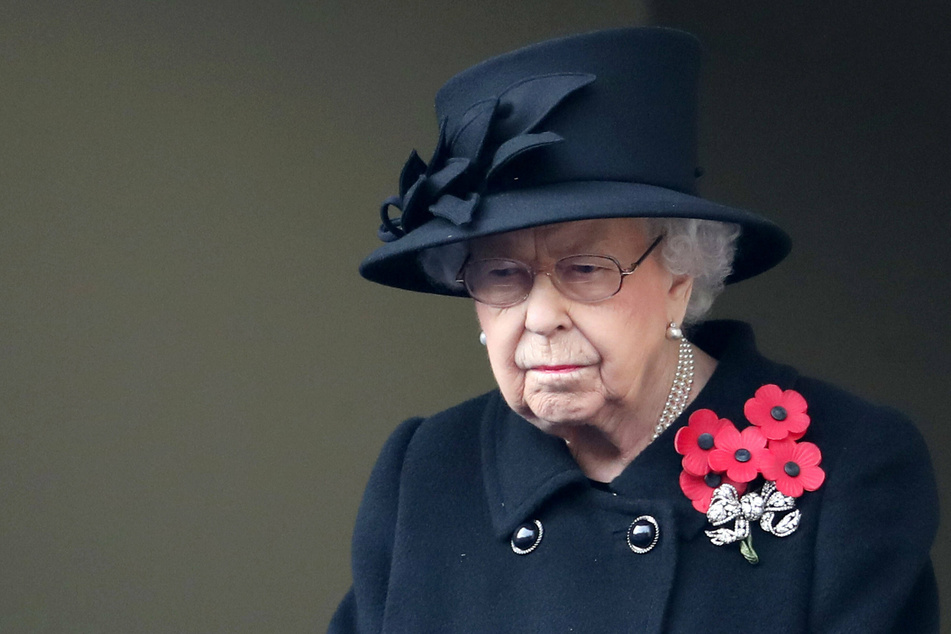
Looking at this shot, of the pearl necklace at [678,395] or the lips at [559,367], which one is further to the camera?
the pearl necklace at [678,395]

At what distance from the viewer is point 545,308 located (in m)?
1.82

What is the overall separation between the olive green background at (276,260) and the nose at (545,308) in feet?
5.14

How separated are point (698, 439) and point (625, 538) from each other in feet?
0.65

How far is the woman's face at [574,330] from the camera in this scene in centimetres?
184

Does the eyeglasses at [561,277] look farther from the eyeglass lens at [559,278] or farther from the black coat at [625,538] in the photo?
the black coat at [625,538]

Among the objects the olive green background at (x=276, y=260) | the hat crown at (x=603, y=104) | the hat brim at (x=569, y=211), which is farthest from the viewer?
the olive green background at (x=276, y=260)

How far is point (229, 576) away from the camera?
321 centimetres

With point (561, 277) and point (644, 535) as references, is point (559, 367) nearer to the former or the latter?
point (561, 277)

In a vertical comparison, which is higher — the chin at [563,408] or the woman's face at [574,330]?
the woman's face at [574,330]

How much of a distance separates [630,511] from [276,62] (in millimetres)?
1861

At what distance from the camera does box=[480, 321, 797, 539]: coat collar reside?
1924 mm

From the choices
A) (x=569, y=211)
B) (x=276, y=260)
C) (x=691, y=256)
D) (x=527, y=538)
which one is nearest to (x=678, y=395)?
(x=691, y=256)

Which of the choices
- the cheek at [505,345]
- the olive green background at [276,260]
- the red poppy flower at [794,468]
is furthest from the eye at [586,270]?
the olive green background at [276,260]

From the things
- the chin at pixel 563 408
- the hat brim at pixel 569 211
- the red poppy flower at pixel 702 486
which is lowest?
the red poppy flower at pixel 702 486
